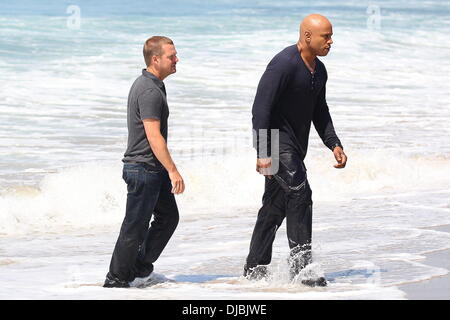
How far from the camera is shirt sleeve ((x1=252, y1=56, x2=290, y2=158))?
6.13m

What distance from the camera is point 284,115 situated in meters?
6.25

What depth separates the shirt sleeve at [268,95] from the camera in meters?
6.13

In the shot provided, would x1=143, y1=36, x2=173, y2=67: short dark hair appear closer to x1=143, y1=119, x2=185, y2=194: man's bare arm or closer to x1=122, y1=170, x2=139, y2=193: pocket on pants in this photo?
x1=143, y1=119, x2=185, y2=194: man's bare arm

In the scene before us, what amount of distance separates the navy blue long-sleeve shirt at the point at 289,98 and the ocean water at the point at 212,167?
2.56 ft

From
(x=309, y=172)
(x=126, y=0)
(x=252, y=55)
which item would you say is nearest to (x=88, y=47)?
(x=252, y=55)

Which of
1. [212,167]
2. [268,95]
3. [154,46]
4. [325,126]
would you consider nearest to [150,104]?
[154,46]

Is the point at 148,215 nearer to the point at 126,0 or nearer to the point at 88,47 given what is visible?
the point at 88,47

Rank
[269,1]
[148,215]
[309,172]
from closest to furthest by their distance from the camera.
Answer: [148,215]
[309,172]
[269,1]

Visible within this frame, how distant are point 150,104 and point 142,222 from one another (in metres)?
0.69

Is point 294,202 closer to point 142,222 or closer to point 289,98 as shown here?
point 289,98

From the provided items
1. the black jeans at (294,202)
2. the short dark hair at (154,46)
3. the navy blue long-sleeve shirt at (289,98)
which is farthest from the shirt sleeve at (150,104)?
the black jeans at (294,202)

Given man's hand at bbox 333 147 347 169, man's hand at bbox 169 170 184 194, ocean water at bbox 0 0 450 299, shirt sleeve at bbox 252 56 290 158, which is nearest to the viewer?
man's hand at bbox 169 170 184 194

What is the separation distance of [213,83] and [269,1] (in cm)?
3404

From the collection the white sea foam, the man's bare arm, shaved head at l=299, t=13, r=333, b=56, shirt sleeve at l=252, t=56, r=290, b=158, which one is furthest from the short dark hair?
the white sea foam
